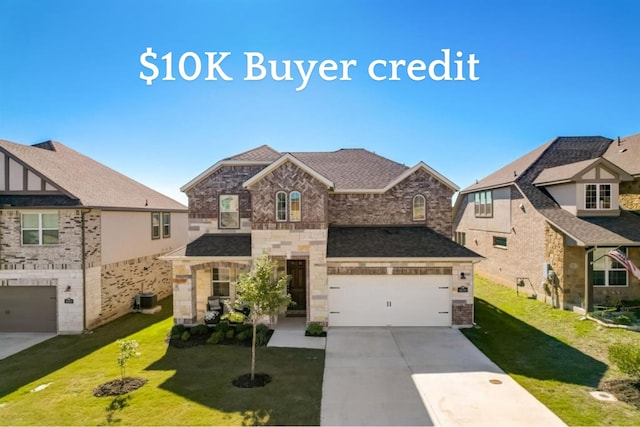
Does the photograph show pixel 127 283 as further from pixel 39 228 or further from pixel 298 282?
pixel 298 282

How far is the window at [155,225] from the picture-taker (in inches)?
801

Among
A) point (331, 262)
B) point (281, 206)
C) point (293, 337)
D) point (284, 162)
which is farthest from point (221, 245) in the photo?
point (293, 337)

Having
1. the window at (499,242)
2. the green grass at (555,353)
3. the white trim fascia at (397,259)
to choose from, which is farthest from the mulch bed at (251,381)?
the window at (499,242)

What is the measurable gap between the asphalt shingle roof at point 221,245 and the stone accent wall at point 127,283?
14.6 feet

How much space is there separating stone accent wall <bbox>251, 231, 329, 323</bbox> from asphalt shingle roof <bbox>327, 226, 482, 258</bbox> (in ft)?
2.10

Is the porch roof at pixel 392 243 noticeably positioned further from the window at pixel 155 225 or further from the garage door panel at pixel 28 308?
the garage door panel at pixel 28 308

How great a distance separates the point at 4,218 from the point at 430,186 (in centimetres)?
1879

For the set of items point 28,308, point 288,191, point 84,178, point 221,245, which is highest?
point 84,178

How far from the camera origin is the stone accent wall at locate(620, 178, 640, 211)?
18.2 m

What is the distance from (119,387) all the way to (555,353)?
1337 centimetres

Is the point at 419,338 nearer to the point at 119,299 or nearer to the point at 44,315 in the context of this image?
the point at 119,299

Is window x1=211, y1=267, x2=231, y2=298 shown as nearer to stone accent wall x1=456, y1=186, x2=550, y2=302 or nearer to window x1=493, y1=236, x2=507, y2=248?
stone accent wall x1=456, y1=186, x2=550, y2=302

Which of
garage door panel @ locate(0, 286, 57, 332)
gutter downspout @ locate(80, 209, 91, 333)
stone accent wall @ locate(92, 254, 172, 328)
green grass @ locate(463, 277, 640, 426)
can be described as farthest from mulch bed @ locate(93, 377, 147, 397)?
green grass @ locate(463, 277, 640, 426)

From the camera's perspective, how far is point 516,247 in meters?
20.9
